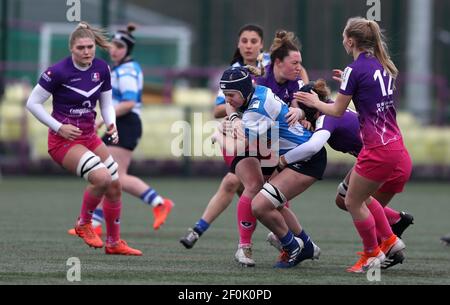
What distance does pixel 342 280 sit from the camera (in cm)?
721

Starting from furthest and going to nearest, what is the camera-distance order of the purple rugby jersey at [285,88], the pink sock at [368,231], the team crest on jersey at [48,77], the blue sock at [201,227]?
the blue sock at [201,227] < the team crest on jersey at [48,77] < the purple rugby jersey at [285,88] < the pink sock at [368,231]

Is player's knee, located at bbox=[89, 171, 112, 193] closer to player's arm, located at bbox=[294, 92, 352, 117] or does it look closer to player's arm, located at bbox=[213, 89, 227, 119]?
player's arm, located at bbox=[213, 89, 227, 119]

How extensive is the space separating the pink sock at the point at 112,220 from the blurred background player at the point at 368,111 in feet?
6.58

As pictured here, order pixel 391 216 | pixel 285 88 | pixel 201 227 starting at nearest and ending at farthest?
pixel 285 88 → pixel 391 216 → pixel 201 227

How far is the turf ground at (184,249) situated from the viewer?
726 centimetres

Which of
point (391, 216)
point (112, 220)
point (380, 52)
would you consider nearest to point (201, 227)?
point (112, 220)

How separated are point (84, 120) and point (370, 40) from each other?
2.43 meters

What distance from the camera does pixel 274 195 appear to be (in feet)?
25.6

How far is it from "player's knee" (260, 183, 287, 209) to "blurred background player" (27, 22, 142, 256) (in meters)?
1.35

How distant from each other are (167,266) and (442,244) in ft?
10.3

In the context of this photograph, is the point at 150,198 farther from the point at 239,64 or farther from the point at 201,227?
the point at 239,64

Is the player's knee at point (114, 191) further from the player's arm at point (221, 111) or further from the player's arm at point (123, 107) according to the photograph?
the player's arm at point (123, 107)

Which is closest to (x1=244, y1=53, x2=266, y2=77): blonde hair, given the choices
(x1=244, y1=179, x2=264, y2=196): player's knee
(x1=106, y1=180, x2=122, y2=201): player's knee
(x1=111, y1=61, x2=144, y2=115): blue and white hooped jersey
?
(x1=244, y1=179, x2=264, y2=196): player's knee

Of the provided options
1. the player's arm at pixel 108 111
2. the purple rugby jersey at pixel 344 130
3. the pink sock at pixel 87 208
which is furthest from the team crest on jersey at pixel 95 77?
the purple rugby jersey at pixel 344 130
